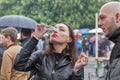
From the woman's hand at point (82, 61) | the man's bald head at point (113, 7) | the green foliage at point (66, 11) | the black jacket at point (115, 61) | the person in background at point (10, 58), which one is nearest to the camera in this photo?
the black jacket at point (115, 61)

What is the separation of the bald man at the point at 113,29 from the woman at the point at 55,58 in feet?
2.27

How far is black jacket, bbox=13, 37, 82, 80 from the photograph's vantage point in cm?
407

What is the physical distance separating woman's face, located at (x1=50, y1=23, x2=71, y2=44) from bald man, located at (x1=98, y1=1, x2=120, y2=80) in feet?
2.97

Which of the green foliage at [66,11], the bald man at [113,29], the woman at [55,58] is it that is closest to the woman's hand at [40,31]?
the woman at [55,58]

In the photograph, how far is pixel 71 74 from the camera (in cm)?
410

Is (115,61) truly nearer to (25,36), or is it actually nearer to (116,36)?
(116,36)

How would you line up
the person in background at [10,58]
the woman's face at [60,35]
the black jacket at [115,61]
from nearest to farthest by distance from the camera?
the black jacket at [115,61] → the woman's face at [60,35] → the person in background at [10,58]

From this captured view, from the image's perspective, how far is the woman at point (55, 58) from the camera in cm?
408

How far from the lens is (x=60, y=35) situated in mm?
4312

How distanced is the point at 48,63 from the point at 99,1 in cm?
2933

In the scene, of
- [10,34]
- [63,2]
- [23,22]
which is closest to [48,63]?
[10,34]

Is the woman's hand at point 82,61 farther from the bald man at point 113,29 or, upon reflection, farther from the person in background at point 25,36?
the person in background at point 25,36

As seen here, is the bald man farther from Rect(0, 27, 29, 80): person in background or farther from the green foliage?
the green foliage

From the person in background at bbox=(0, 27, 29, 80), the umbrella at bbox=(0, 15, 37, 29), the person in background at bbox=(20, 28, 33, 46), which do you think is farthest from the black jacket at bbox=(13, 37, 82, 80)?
the umbrella at bbox=(0, 15, 37, 29)
